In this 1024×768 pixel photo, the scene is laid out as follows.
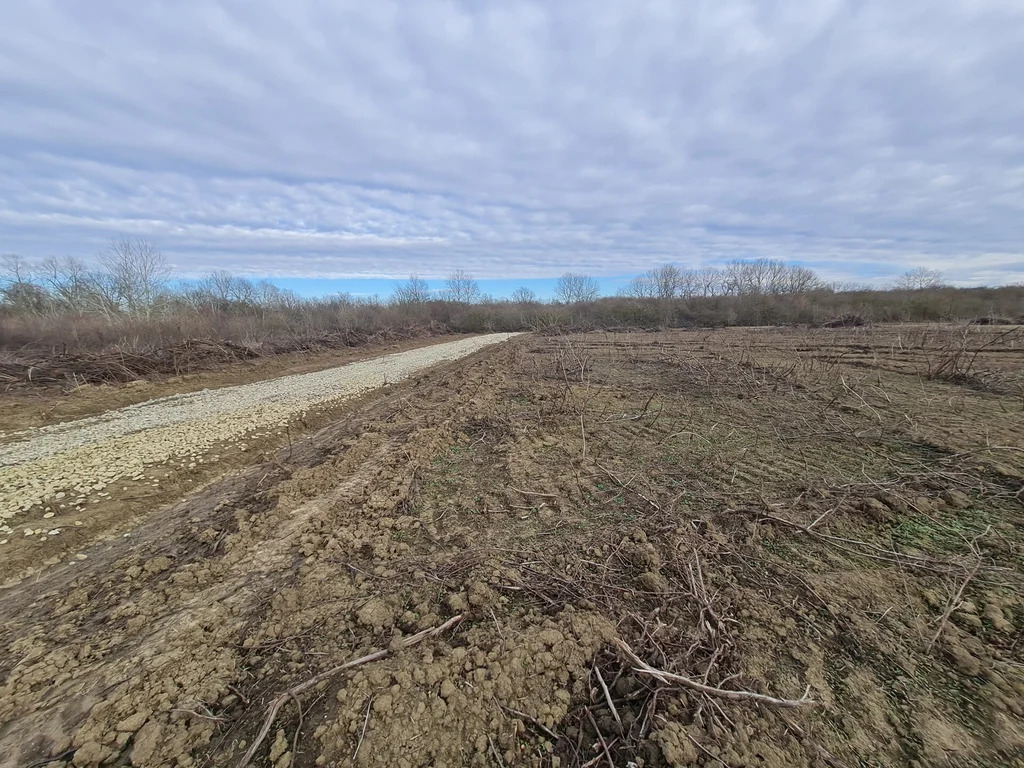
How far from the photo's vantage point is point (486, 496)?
→ 15.3ft

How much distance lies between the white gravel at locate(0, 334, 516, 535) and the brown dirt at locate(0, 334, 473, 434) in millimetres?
666

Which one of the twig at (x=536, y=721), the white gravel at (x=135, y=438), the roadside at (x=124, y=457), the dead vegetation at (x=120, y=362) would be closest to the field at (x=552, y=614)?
the twig at (x=536, y=721)

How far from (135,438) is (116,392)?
5.92 m

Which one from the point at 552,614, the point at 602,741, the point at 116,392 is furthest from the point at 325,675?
the point at 116,392

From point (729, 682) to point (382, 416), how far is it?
7.31m

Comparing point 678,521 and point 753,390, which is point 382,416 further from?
point 753,390

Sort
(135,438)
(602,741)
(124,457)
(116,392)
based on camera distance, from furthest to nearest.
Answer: (116,392)
(135,438)
(124,457)
(602,741)

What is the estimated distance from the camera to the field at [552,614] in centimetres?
202

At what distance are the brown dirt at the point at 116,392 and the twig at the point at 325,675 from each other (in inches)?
409

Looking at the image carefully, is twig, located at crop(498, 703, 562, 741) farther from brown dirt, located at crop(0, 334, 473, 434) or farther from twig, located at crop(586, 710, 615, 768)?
brown dirt, located at crop(0, 334, 473, 434)

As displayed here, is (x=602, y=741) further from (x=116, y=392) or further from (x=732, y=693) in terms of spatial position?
(x=116, y=392)

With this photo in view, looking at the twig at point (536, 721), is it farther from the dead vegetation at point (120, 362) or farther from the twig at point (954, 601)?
the dead vegetation at point (120, 362)

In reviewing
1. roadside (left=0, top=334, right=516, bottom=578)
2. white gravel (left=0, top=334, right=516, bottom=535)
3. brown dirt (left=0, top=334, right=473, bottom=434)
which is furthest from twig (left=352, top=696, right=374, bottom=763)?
brown dirt (left=0, top=334, right=473, bottom=434)

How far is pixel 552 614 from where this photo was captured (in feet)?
9.12
